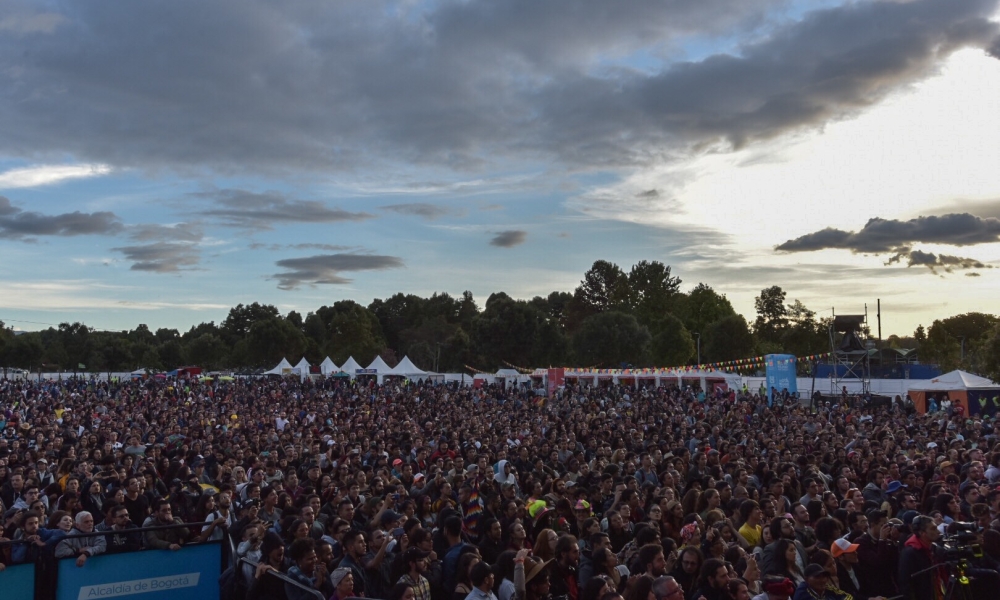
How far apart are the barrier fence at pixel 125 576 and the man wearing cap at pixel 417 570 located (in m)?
2.00

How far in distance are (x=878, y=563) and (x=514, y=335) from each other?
57752 millimetres

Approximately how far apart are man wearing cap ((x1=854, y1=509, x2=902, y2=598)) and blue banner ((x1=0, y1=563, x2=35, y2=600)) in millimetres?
6656

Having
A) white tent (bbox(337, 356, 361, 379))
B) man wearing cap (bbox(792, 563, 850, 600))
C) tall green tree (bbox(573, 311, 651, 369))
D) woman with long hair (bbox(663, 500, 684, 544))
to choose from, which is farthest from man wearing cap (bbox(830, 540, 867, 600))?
tall green tree (bbox(573, 311, 651, 369))

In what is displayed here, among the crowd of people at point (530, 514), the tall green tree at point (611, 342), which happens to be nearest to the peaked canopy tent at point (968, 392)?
the crowd of people at point (530, 514)

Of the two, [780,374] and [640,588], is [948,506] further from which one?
[780,374]

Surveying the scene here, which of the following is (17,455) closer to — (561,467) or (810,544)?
(561,467)

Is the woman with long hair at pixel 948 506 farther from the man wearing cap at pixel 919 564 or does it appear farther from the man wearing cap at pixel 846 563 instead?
the man wearing cap at pixel 846 563

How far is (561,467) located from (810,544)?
566cm

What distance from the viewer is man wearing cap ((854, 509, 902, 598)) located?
6504 millimetres

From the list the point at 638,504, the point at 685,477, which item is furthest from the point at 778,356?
the point at 638,504

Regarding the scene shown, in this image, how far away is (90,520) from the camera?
6613mm

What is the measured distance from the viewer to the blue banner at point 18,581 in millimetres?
5508

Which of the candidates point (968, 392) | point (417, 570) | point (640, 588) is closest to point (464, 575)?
point (417, 570)

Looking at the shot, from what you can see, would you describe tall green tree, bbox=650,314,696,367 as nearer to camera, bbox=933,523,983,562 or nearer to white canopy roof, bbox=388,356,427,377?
white canopy roof, bbox=388,356,427,377
